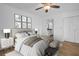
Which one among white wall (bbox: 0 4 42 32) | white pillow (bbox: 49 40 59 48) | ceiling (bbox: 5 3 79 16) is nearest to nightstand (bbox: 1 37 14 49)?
white wall (bbox: 0 4 42 32)

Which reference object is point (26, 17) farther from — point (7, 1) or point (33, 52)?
point (33, 52)

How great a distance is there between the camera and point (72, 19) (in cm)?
151

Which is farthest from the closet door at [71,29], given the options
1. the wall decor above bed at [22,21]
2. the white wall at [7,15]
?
the white wall at [7,15]

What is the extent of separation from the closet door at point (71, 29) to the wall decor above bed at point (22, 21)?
0.63 metres

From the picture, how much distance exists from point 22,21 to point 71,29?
867 mm

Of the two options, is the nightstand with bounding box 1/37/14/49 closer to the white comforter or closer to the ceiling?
the white comforter

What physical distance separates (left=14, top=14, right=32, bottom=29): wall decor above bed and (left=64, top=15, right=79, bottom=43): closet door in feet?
2.07

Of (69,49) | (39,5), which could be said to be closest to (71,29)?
(69,49)

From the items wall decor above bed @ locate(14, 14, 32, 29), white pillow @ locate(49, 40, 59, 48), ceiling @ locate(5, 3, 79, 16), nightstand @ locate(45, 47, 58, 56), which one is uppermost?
ceiling @ locate(5, 3, 79, 16)

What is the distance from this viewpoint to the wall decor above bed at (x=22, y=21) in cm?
156

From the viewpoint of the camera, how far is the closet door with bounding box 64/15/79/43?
152 centimetres

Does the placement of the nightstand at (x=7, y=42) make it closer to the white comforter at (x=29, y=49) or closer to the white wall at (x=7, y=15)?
the white comforter at (x=29, y=49)

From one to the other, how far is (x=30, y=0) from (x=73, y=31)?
0.91m

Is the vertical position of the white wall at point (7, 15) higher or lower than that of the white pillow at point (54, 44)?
higher
